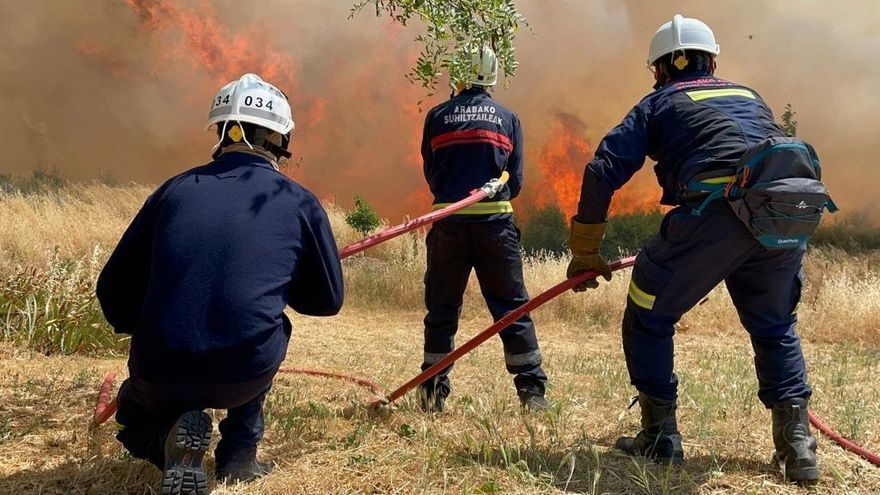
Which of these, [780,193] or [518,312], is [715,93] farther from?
[518,312]

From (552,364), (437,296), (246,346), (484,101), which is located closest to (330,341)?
(552,364)

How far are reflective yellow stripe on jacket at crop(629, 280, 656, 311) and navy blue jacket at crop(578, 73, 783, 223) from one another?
378 mm

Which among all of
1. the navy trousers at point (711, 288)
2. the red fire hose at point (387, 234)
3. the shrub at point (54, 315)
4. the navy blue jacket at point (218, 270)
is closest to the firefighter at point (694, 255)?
the navy trousers at point (711, 288)

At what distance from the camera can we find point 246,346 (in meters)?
2.51

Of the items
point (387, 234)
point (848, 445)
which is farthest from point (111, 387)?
point (848, 445)

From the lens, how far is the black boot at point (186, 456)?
8.01ft

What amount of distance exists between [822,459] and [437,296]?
7.55 feet

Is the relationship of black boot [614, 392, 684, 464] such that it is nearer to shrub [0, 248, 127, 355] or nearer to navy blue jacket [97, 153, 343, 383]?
navy blue jacket [97, 153, 343, 383]

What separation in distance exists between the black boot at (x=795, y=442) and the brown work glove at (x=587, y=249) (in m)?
1.00

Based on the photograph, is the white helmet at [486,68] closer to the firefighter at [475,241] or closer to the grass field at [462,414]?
the firefighter at [475,241]

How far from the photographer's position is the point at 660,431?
10.7 feet

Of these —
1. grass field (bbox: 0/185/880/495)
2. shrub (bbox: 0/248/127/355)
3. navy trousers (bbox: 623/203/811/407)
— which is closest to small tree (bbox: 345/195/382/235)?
grass field (bbox: 0/185/880/495)

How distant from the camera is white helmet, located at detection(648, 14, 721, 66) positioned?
337cm

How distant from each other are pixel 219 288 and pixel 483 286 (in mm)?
2301
